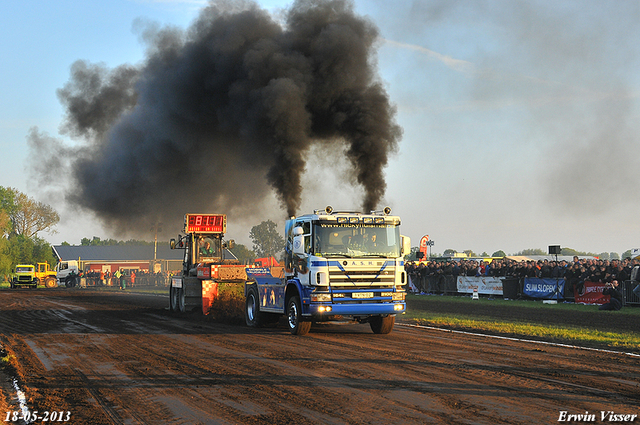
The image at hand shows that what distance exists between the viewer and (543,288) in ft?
78.5

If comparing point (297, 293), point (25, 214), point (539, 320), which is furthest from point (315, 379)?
point (25, 214)

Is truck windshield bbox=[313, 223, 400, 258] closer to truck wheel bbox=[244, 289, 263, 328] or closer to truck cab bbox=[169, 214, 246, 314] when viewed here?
truck wheel bbox=[244, 289, 263, 328]

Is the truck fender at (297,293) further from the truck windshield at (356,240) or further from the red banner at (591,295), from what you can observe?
the red banner at (591,295)

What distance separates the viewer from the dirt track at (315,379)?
6555mm

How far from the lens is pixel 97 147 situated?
1374 inches

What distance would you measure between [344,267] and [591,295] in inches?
489

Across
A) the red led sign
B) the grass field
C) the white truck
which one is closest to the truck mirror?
the white truck

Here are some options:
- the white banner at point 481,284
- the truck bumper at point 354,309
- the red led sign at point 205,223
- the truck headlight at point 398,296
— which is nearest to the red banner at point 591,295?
the white banner at point 481,284

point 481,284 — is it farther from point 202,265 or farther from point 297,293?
point 297,293

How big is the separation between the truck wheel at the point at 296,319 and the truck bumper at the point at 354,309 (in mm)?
704

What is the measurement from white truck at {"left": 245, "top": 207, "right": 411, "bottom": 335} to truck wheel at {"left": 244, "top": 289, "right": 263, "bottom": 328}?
206cm

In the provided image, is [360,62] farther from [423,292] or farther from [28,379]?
[28,379]

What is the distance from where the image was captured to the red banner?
2107 cm

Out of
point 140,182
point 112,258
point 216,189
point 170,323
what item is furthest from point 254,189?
point 112,258
